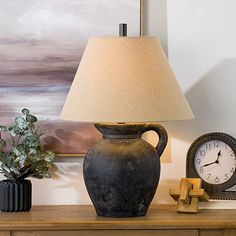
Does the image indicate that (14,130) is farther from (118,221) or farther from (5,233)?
(118,221)

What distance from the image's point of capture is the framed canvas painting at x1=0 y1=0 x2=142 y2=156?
2400 millimetres

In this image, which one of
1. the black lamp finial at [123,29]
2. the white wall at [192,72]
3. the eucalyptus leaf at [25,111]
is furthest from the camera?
the white wall at [192,72]

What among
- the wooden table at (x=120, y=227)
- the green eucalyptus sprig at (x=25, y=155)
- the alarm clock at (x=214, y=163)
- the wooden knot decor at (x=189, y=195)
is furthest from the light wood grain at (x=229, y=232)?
the green eucalyptus sprig at (x=25, y=155)

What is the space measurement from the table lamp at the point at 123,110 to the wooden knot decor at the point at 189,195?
11 centimetres

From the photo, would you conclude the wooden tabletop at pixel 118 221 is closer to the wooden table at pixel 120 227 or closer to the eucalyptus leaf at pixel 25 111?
the wooden table at pixel 120 227

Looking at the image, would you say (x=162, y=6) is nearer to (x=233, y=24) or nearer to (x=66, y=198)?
(x=233, y=24)

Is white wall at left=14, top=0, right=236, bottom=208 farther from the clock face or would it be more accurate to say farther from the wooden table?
the wooden table

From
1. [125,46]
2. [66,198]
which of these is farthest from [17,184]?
[125,46]

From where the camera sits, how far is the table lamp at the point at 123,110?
2041 mm

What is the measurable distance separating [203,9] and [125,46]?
1.54 ft

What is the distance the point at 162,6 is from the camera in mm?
2432

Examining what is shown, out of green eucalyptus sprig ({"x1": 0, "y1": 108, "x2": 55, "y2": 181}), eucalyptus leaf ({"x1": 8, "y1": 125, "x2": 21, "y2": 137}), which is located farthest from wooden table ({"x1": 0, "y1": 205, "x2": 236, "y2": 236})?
eucalyptus leaf ({"x1": 8, "y1": 125, "x2": 21, "y2": 137})

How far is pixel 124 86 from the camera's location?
2049 mm

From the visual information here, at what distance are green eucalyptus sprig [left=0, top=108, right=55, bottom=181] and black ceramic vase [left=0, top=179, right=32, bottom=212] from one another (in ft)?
0.10
